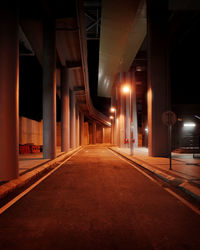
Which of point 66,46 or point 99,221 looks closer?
point 99,221

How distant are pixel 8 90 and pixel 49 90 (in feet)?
26.7

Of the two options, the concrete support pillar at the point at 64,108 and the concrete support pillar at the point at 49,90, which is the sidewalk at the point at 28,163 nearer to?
the concrete support pillar at the point at 49,90

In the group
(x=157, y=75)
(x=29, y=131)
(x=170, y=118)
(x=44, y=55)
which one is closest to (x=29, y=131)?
(x=29, y=131)

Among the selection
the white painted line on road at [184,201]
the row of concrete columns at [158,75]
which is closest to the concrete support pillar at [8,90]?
the white painted line on road at [184,201]

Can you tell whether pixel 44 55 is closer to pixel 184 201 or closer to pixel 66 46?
pixel 66 46

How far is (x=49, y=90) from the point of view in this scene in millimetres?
15094

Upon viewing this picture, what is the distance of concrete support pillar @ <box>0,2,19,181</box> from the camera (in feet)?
23.0

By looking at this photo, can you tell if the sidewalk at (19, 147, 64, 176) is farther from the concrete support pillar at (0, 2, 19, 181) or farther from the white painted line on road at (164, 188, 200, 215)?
the white painted line on road at (164, 188, 200, 215)

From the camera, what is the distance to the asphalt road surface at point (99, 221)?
3170 millimetres

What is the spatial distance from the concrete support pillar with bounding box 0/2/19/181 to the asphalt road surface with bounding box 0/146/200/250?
65.4 inches

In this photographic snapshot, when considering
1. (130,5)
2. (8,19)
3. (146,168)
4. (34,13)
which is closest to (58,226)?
(8,19)

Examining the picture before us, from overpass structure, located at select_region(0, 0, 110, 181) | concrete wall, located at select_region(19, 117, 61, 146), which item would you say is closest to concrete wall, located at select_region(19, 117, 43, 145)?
concrete wall, located at select_region(19, 117, 61, 146)

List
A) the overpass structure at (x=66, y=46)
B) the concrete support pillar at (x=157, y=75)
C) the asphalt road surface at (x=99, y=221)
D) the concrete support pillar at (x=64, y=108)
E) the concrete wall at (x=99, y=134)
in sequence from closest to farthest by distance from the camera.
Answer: the asphalt road surface at (x=99, y=221) → the overpass structure at (x=66, y=46) → the concrete support pillar at (x=157, y=75) → the concrete support pillar at (x=64, y=108) → the concrete wall at (x=99, y=134)

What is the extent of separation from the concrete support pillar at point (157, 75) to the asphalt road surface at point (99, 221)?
9263 millimetres
